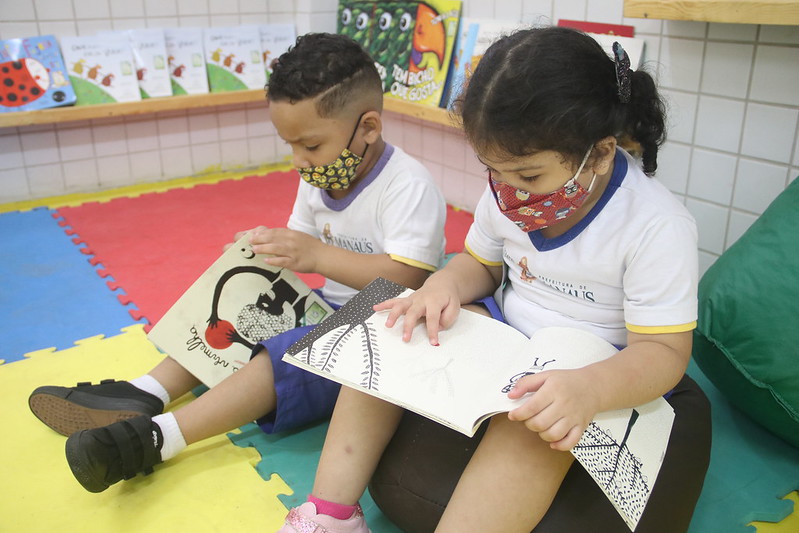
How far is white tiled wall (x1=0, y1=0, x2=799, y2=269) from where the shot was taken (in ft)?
5.52

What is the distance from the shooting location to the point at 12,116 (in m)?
2.45

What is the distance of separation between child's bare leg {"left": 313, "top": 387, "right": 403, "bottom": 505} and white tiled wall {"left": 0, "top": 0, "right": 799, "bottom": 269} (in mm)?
1005

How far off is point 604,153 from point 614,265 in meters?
0.16

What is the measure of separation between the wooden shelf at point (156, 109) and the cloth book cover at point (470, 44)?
10 centimetres

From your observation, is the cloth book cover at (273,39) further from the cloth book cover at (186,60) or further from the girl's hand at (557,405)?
the girl's hand at (557,405)

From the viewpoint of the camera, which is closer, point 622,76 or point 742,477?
point 622,76

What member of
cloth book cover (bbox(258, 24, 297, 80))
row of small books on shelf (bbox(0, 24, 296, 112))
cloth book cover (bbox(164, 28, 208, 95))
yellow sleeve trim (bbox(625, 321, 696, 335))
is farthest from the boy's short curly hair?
cloth book cover (bbox(258, 24, 297, 80))

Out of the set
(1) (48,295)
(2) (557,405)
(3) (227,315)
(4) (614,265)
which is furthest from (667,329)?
(1) (48,295)

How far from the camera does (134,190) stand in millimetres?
2869

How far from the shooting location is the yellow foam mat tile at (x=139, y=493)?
43.5 inches

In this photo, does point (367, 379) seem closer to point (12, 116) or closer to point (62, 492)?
point (62, 492)

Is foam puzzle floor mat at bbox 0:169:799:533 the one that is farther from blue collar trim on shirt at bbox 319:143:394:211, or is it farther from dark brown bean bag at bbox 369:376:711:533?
blue collar trim on shirt at bbox 319:143:394:211

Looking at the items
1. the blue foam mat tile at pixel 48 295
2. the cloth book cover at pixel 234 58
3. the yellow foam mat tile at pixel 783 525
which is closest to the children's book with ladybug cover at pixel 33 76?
the blue foam mat tile at pixel 48 295

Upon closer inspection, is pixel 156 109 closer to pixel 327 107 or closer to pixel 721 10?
pixel 327 107
